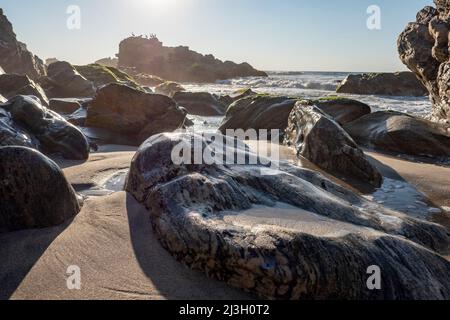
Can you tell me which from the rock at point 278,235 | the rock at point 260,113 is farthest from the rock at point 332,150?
the rock at point 260,113

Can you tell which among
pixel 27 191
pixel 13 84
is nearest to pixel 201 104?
pixel 13 84

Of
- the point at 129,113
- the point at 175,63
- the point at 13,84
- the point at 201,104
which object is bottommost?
the point at 129,113

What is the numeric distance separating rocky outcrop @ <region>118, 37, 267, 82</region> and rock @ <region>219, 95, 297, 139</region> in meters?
50.3

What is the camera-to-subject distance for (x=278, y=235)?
2.30 metres

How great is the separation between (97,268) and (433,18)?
40.4 ft

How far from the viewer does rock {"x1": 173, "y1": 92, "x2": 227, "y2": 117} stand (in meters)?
16.4

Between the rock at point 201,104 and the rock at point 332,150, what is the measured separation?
9.51 meters

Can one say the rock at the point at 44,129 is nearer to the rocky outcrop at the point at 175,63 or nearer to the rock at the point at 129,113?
the rock at the point at 129,113

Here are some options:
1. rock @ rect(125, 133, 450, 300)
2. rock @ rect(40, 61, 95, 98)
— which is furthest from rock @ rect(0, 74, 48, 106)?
rock @ rect(125, 133, 450, 300)

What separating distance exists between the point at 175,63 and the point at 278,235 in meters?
70.5

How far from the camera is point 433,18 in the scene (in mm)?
11070

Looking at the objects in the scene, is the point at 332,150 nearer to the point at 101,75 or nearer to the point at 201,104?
the point at 201,104
